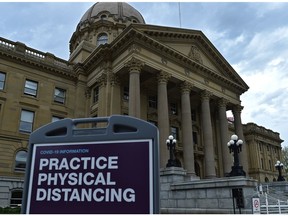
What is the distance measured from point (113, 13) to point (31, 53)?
19.7 metres

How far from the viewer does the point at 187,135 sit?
24.8 meters

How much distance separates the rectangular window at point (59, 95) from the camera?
90.8 feet

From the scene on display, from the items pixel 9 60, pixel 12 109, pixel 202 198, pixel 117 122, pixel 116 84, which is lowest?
pixel 202 198

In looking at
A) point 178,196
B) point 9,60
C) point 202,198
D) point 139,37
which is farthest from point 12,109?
point 202,198

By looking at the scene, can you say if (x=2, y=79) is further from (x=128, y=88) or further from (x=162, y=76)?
(x=162, y=76)

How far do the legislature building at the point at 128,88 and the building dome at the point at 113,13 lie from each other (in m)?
11.8

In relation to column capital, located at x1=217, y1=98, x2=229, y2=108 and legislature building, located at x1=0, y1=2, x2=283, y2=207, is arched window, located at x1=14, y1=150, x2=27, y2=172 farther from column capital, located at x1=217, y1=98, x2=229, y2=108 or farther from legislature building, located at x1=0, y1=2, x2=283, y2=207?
column capital, located at x1=217, y1=98, x2=229, y2=108

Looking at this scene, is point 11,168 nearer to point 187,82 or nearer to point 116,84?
point 116,84

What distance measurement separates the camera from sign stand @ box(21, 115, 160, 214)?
6.86 ft

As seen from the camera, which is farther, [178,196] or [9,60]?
[9,60]

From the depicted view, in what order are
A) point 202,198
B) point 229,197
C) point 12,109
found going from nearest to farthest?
1. point 229,197
2. point 202,198
3. point 12,109

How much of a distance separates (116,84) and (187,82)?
7.32 meters

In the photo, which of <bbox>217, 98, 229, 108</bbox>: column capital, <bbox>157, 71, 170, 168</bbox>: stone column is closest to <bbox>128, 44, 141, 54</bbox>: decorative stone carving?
<bbox>157, 71, 170, 168</bbox>: stone column

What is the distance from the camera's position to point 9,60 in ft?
82.3
